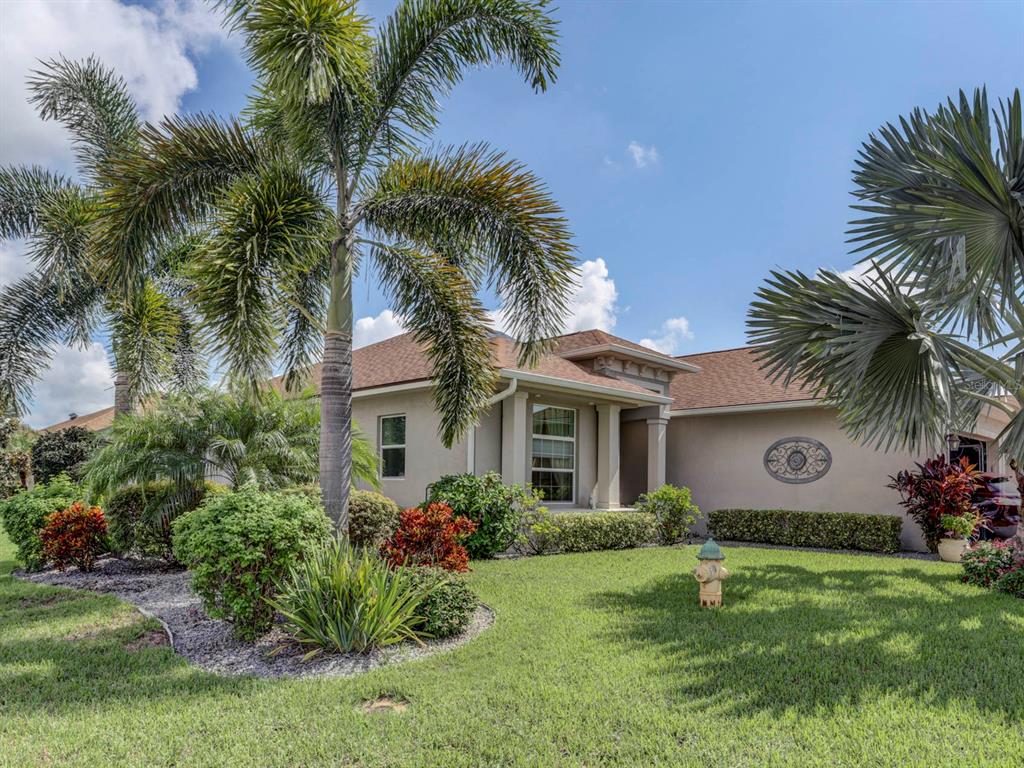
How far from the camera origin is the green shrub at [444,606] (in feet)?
20.5

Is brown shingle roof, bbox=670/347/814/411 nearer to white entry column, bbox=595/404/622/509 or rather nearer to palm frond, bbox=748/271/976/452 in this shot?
white entry column, bbox=595/404/622/509

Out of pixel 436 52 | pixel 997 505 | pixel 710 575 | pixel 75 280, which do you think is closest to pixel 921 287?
pixel 710 575

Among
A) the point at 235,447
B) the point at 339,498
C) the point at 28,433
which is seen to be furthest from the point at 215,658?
the point at 28,433

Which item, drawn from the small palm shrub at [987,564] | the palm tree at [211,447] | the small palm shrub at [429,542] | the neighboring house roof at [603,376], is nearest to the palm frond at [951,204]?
the small palm shrub at [987,564]

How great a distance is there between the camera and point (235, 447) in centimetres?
1025

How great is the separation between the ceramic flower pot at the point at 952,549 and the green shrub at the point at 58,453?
855 inches

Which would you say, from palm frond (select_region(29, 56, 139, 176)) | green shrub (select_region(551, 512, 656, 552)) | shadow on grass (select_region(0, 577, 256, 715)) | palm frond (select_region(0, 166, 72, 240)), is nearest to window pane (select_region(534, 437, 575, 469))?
green shrub (select_region(551, 512, 656, 552))

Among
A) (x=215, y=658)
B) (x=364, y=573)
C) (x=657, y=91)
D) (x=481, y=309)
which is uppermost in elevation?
(x=657, y=91)

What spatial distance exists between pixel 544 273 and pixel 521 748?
659 centimetres

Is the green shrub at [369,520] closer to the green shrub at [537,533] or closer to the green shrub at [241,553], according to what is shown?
the green shrub at [537,533]

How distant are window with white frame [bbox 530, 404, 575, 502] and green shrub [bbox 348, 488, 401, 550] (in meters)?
4.86

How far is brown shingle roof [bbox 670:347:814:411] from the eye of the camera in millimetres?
16078

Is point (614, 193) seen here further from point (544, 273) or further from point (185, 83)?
point (185, 83)

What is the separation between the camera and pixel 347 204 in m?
8.65
